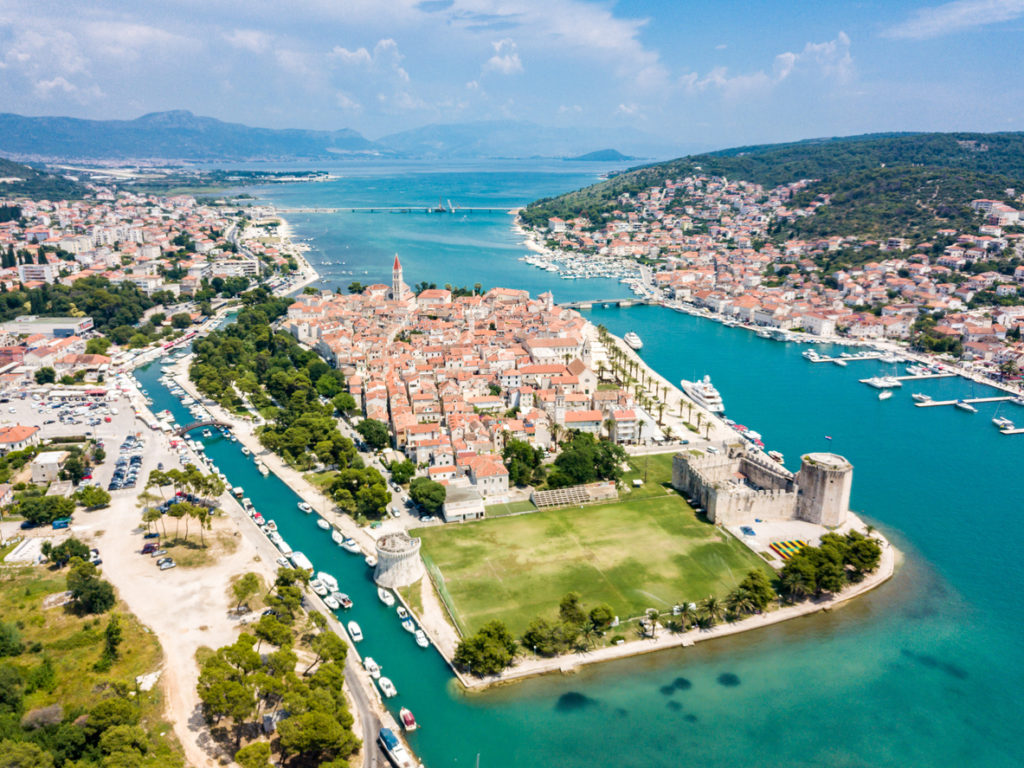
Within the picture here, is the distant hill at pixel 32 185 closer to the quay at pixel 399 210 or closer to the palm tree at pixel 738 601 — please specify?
the quay at pixel 399 210

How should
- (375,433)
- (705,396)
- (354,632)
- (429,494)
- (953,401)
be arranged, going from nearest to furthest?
(354,632), (429,494), (375,433), (705,396), (953,401)

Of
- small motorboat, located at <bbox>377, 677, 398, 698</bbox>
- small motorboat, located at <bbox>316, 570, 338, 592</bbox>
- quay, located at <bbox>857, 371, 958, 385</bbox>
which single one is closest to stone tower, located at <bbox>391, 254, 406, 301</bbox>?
quay, located at <bbox>857, 371, 958, 385</bbox>

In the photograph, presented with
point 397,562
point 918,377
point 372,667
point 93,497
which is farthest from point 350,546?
point 918,377

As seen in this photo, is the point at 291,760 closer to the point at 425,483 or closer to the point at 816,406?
the point at 425,483

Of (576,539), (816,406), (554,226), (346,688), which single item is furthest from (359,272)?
(346,688)

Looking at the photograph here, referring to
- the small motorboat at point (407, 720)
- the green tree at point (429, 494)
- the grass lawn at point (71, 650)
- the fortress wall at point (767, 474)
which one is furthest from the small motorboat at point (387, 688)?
the fortress wall at point (767, 474)

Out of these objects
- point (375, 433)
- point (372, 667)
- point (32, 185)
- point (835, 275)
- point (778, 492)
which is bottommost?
point (372, 667)

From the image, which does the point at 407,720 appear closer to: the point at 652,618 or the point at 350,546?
the point at 652,618
